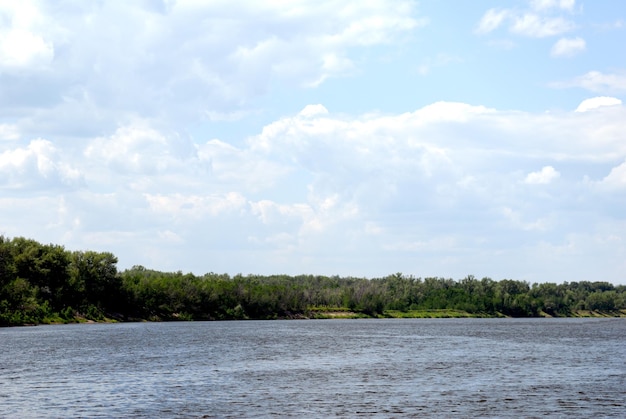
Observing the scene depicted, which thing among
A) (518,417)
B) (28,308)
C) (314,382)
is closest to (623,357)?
(314,382)

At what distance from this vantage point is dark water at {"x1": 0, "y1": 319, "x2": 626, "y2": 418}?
46656 millimetres

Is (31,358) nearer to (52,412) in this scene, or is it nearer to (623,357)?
(52,412)

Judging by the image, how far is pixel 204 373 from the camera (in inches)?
2672

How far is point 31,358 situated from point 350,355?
123ft

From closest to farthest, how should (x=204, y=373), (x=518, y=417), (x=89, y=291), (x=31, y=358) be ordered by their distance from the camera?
(x=518, y=417), (x=204, y=373), (x=31, y=358), (x=89, y=291)

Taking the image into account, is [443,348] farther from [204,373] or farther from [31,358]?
[31,358]

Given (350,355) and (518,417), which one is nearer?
(518,417)

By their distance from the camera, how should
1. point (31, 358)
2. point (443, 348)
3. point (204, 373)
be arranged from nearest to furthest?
point (204, 373), point (31, 358), point (443, 348)

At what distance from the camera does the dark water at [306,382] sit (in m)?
46.7

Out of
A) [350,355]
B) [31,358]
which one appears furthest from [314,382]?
[31,358]

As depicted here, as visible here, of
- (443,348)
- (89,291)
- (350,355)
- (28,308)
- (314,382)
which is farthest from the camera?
(89,291)

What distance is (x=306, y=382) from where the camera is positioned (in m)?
61.5

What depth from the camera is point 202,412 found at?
4519 centimetres

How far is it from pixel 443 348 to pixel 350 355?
2129 cm
